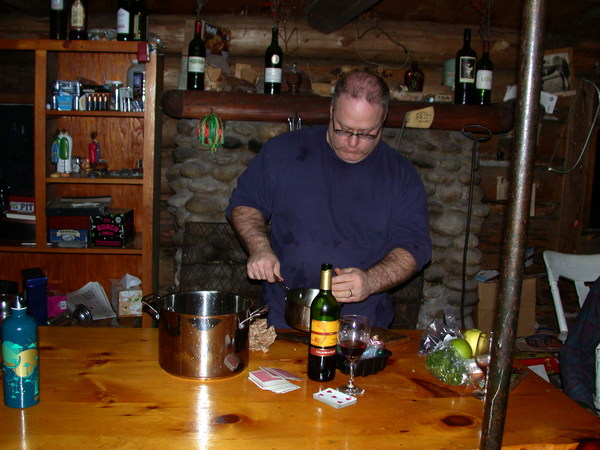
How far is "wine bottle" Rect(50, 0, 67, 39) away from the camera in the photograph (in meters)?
3.18

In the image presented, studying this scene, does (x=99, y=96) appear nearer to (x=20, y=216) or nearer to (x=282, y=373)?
(x=20, y=216)

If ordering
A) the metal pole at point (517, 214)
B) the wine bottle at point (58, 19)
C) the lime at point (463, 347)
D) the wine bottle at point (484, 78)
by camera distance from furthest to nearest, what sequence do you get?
the wine bottle at point (484, 78)
the wine bottle at point (58, 19)
the lime at point (463, 347)
the metal pole at point (517, 214)

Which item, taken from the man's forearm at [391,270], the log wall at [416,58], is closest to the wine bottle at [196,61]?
the log wall at [416,58]

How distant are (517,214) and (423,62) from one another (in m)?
3.22

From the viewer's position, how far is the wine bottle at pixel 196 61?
10.6ft

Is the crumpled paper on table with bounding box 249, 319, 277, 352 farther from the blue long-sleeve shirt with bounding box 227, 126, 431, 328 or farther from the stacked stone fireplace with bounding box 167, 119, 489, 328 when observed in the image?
the stacked stone fireplace with bounding box 167, 119, 489, 328

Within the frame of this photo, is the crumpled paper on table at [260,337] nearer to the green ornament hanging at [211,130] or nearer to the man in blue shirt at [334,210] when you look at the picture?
the man in blue shirt at [334,210]

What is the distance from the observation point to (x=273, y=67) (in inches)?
131

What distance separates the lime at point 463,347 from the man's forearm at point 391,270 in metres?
0.39

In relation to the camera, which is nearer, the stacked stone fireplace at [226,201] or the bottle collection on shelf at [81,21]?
the bottle collection on shelf at [81,21]

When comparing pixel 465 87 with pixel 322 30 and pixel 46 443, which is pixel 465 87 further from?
pixel 46 443

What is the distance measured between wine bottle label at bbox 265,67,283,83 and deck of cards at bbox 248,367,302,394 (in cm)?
216

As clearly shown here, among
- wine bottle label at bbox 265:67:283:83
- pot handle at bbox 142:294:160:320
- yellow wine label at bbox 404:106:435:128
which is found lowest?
pot handle at bbox 142:294:160:320

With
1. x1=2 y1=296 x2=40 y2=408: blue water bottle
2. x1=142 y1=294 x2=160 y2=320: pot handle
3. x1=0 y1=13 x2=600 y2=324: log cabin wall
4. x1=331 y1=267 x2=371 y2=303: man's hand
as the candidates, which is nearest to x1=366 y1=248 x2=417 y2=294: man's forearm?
x1=331 y1=267 x2=371 y2=303: man's hand
